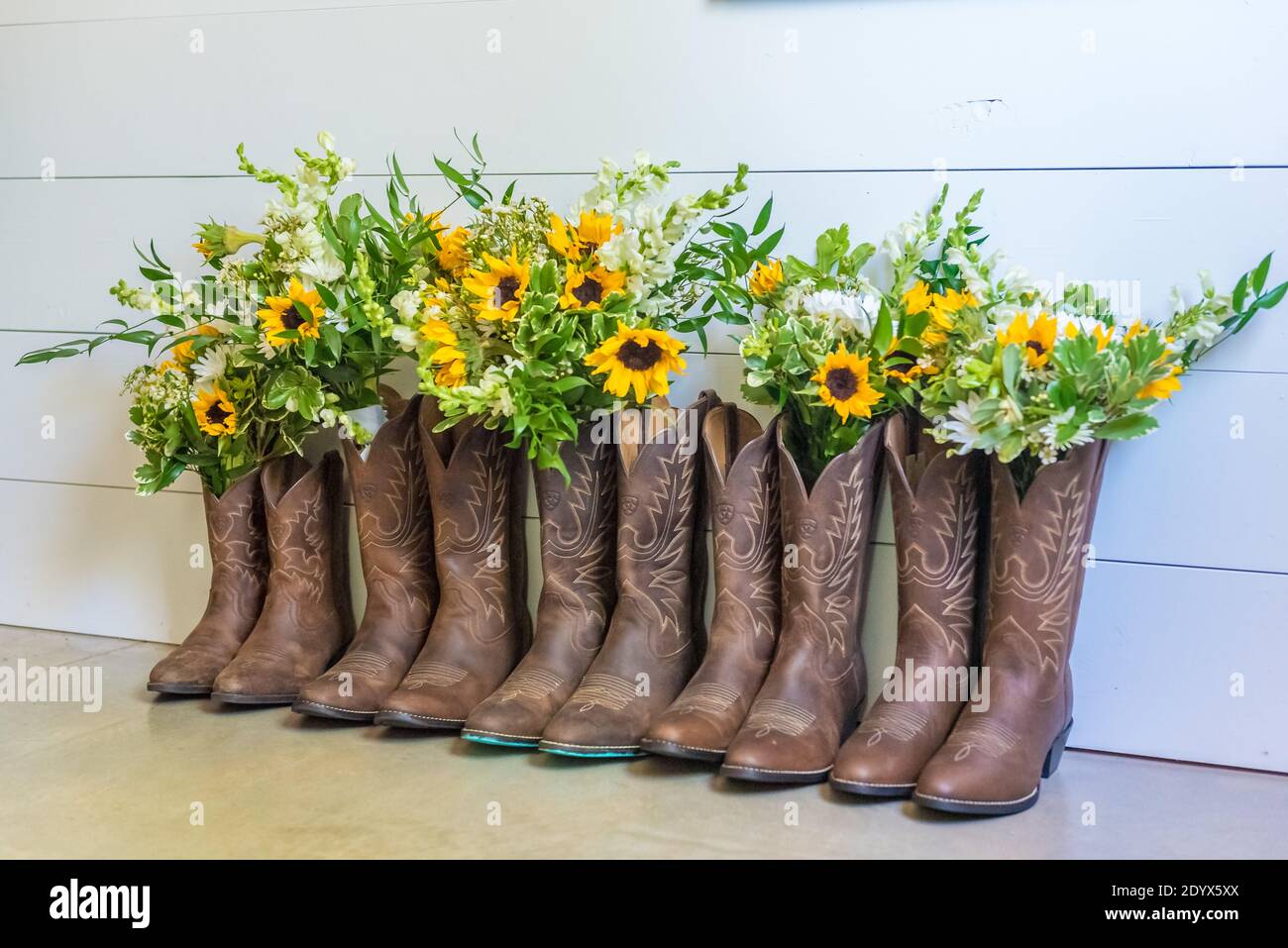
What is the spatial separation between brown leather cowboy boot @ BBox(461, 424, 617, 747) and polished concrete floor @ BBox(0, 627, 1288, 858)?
124 millimetres

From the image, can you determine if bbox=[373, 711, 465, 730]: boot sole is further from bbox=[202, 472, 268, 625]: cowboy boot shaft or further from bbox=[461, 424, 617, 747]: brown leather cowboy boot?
Result: bbox=[202, 472, 268, 625]: cowboy boot shaft

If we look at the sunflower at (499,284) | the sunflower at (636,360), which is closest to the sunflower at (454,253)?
the sunflower at (499,284)

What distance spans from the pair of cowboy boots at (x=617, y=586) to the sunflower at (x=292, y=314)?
0.38 metres

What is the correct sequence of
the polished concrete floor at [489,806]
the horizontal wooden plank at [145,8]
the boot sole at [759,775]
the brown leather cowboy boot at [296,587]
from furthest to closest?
the horizontal wooden plank at [145,8]
the brown leather cowboy boot at [296,587]
the boot sole at [759,775]
the polished concrete floor at [489,806]

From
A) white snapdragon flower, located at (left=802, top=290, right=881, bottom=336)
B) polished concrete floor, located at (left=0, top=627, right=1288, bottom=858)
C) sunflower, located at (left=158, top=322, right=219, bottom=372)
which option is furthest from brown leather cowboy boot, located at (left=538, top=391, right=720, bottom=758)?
sunflower, located at (left=158, top=322, right=219, bottom=372)

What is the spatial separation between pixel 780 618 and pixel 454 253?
0.67 meters

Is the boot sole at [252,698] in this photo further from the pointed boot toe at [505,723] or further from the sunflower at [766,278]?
the sunflower at [766,278]

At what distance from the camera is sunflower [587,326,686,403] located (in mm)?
1476

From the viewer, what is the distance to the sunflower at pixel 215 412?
1.75 m

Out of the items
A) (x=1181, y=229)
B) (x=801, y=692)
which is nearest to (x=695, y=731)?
(x=801, y=692)

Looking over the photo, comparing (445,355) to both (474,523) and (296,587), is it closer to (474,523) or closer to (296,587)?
(474,523)

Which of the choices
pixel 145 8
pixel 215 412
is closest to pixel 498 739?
pixel 215 412

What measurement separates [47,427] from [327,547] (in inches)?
26.3

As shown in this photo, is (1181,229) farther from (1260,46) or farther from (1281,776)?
(1281,776)
